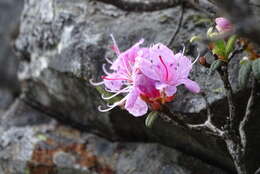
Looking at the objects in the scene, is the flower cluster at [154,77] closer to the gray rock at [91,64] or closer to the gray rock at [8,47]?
the gray rock at [91,64]

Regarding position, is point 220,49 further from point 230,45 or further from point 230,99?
point 230,99

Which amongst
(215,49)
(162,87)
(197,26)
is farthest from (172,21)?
(162,87)

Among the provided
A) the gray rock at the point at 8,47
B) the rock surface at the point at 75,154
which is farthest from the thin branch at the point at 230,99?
the gray rock at the point at 8,47

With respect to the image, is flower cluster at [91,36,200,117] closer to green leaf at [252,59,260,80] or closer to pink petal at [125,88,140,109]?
pink petal at [125,88,140,109]

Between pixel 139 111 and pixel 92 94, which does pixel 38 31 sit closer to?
pixel 92 94

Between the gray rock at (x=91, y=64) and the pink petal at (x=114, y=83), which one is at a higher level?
the pink petal at (x=114, y=83)

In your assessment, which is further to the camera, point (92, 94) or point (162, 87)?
point (92, 94)
